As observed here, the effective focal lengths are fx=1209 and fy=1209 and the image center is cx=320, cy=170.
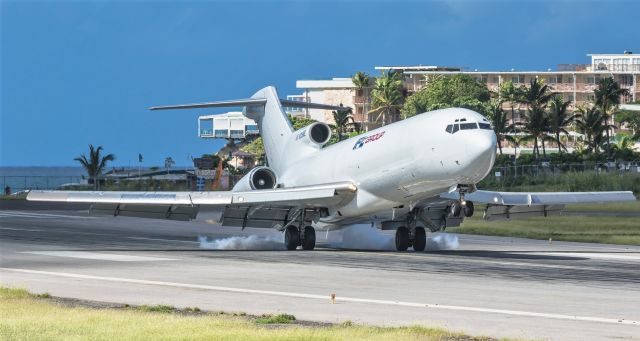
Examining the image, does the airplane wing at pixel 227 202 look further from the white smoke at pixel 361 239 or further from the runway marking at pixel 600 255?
the runway marking at pixel 600 255

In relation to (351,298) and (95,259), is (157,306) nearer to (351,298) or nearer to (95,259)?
(351,298)

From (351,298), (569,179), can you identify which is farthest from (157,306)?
(569,179)

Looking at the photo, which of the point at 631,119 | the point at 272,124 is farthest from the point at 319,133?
the point at 631,119

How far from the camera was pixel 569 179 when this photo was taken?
8331 centimetres

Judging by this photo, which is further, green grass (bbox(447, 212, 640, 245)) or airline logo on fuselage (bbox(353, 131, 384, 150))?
green grass (bbox(447, 212, 640, 245))

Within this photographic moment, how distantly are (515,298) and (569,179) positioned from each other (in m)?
60.8

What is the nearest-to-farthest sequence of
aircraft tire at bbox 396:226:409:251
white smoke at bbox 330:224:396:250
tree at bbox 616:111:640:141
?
aircraft tire at bbox 396:226:409:251, white smoke at bbox 330:224:396:250, tree at bbox 616:111:640:141

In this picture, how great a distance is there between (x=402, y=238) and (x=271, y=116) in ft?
35.8

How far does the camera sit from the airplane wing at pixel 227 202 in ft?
135

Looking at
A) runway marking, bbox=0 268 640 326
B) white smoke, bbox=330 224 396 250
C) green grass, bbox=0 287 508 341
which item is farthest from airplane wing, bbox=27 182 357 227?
green grass, bbox=0 287 508 341

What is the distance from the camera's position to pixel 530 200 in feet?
142

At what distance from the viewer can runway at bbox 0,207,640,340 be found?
20766mm

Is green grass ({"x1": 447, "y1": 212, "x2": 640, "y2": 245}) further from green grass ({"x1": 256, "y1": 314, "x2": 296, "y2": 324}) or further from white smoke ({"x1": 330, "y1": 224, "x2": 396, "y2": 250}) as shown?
green grass ({"x1": 256, "y1": 314, "x2": 296, "y2": 324})

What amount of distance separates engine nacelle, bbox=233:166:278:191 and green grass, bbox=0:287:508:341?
2399 cm
